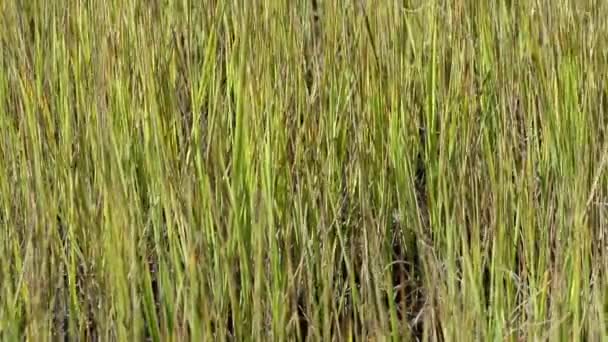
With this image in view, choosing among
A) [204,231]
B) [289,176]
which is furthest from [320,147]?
[204,231]

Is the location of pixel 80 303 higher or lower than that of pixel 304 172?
lower

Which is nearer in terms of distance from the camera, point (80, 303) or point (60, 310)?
point (60, 310)

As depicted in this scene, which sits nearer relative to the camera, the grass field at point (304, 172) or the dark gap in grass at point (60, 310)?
the grass field at point (304, 172)

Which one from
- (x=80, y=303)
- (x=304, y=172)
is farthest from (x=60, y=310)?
(x=304, y=172)

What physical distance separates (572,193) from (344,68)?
48cm

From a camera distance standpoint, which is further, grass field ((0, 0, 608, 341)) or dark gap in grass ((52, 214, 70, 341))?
dark gap in grass ((52, 214, 70, 341))

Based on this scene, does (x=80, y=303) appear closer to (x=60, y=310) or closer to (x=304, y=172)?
(x=60, y=310)

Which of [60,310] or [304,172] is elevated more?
[304,172]

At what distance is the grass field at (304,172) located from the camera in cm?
132

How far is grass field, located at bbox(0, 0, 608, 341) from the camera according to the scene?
1.32 m

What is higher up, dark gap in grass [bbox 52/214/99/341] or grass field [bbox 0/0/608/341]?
grass field [bbox 0/0/608/341]

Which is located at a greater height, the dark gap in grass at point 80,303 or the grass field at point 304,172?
the grass field at point 304,172

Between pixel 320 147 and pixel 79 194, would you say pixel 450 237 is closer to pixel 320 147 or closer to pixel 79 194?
pixel 320 147

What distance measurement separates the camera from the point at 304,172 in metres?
1.61
